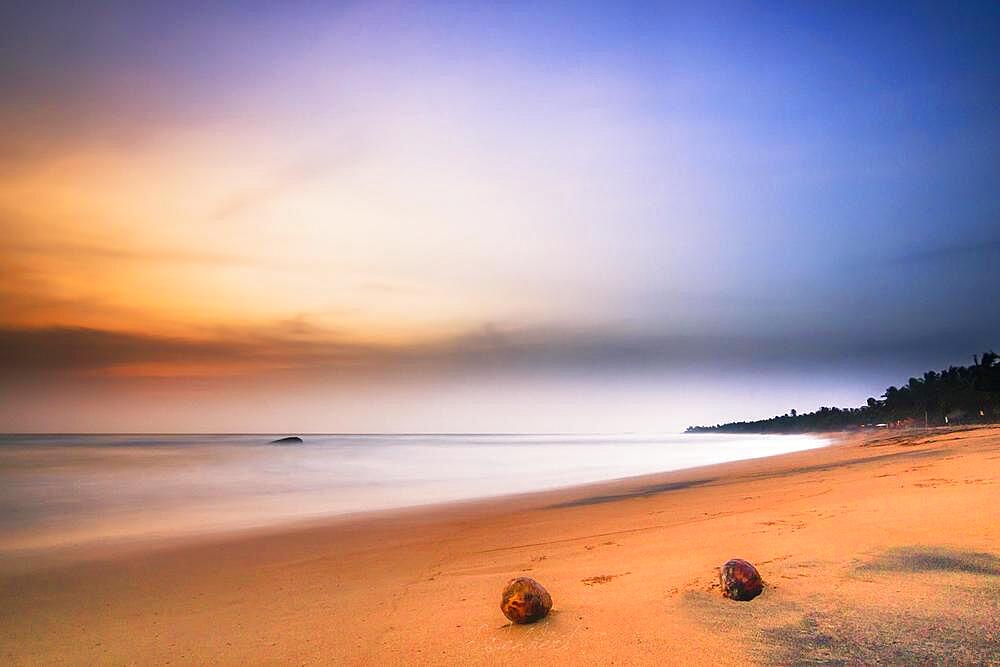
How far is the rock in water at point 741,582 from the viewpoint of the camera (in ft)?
15.2

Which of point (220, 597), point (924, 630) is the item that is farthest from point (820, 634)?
point (220, 597)

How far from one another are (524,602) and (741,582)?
174cm

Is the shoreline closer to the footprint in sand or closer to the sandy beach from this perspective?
the sandy beach

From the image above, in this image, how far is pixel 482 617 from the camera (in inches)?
190

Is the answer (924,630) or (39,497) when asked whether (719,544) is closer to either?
(924,630)

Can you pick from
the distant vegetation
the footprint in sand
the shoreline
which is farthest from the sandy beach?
the distant vegetation

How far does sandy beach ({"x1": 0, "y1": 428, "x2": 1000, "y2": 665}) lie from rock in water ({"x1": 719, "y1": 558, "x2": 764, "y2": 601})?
3.5 inches

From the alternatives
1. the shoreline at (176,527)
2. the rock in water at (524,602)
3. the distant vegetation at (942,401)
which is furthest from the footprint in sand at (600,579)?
the distant vegetation at (942,401)

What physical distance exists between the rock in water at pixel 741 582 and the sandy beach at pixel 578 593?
89 mm

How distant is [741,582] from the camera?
4.66 m

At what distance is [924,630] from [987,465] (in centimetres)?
939

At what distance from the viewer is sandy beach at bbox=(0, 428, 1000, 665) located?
12.9ft

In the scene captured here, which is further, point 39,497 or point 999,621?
point 39,497

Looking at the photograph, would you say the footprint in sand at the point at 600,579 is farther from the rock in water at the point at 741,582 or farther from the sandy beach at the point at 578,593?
the rock in water at the point at 741,582
